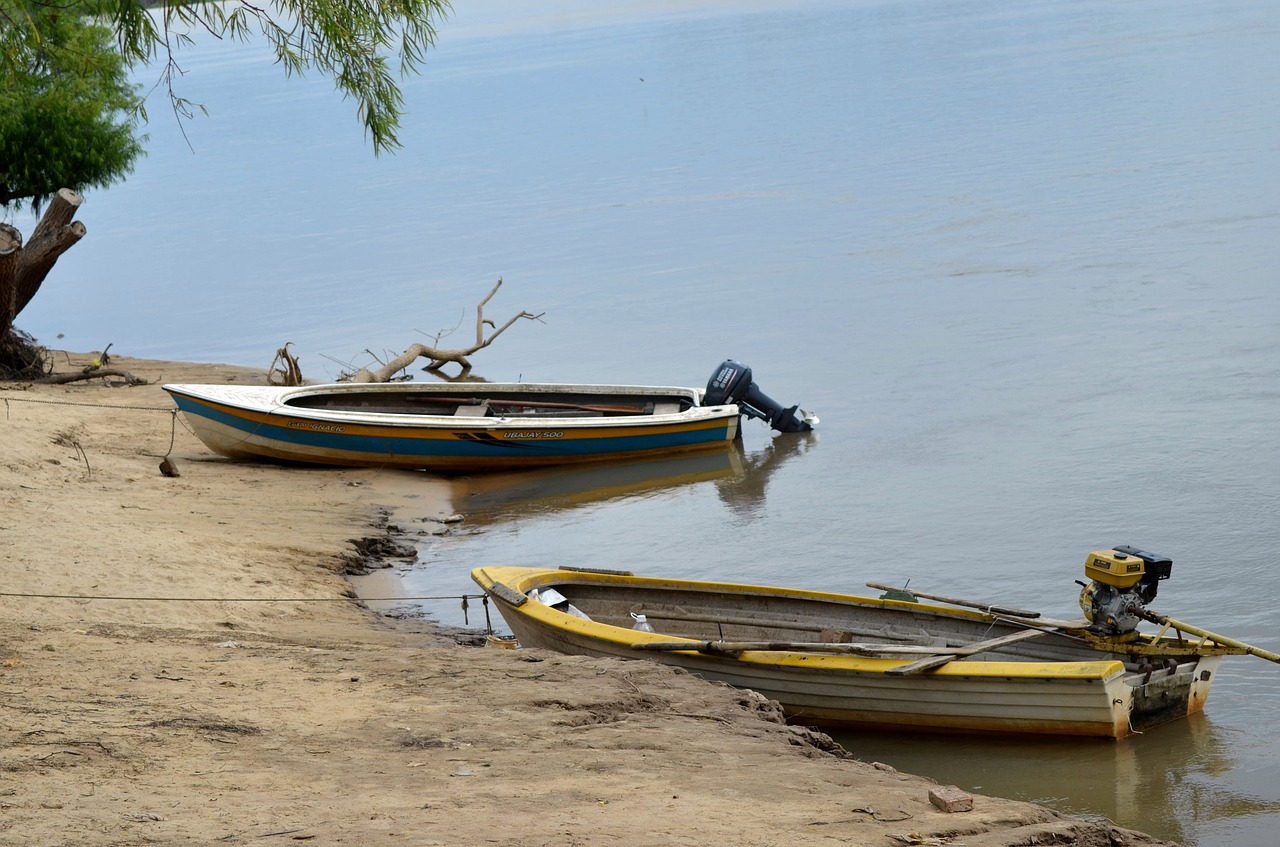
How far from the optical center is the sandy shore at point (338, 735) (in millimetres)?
5574

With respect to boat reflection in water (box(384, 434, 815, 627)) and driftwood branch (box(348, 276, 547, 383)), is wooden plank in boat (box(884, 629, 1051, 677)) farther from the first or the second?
driftwood branch (box(348, 276, 547, 383))

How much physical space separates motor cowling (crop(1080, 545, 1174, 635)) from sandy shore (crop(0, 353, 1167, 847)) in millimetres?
→ 1856

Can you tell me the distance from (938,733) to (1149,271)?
17.3 meters

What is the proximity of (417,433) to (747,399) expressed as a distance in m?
4.33

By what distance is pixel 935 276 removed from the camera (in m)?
25.8

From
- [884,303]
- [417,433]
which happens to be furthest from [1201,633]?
[884,303]

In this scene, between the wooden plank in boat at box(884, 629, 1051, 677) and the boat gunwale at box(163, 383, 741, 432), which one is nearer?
the wooden plank in boat at box(884, 629, 1051, 677)

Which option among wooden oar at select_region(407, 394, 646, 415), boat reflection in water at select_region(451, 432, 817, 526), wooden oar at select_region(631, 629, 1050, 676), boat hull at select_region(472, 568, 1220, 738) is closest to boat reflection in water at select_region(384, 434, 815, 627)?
boat reflection in water at select_region(451, 432, 817, 526)

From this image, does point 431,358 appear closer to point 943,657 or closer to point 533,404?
point 533,404

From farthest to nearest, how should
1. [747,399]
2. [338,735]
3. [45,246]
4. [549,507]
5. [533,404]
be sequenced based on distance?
[747,399], [533,404], [45,246], [549,507], [338,735]

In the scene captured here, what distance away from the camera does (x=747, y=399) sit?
1739 centimetres

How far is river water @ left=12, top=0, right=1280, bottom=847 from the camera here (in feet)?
41.1

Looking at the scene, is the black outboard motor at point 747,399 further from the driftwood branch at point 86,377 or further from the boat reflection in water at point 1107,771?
the driftwood branch at point 86,377

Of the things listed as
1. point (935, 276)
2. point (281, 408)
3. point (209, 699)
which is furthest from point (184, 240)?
point (209, 699)
